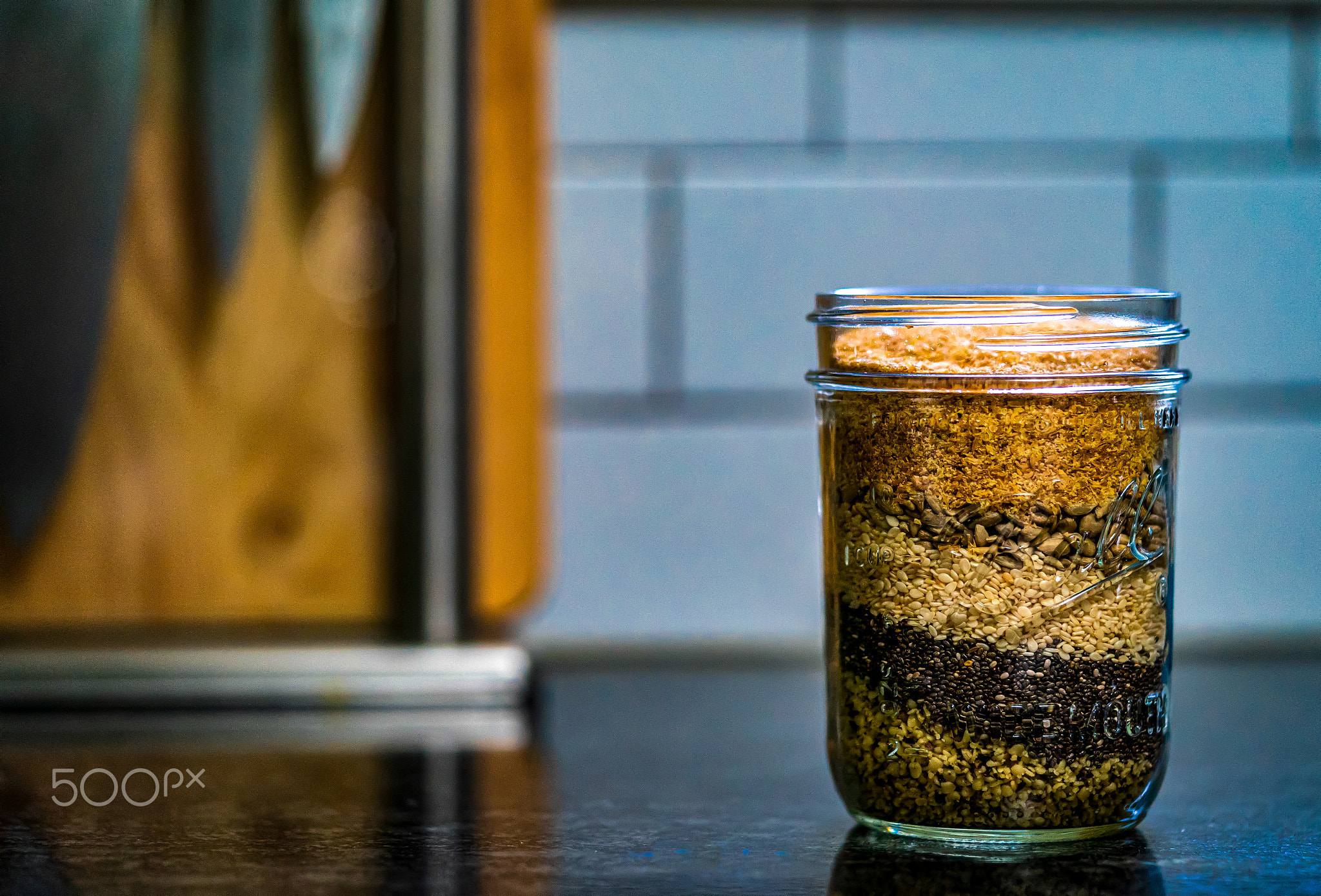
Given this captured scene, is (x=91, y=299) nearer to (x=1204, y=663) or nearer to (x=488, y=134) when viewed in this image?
(x=488, y=134)

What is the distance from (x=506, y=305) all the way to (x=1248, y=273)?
526mm

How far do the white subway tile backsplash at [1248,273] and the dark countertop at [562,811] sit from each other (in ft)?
1.00

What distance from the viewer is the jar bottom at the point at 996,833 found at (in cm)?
40

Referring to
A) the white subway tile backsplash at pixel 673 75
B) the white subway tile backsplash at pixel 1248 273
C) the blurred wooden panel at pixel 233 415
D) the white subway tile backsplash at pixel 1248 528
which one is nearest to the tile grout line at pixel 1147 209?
the white subway tile backsplash at pixel 1248 273

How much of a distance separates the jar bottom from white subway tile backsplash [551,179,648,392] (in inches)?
20.9

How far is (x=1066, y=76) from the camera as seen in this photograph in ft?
3.03

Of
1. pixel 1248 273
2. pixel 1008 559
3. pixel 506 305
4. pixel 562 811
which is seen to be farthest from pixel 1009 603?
pixel 1248 273

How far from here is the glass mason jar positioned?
390 mm

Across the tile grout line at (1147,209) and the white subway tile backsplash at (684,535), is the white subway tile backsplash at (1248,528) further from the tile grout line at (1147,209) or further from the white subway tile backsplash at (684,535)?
the white subway tile backsplash at (684,535)

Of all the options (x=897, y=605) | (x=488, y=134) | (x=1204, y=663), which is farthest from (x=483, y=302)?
(x=1204, y=663)

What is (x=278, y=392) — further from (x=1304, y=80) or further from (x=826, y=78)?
(x=1304, y=80)

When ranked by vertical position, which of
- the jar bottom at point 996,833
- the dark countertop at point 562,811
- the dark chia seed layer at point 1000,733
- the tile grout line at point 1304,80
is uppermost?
the tile grout line at point 1304,80

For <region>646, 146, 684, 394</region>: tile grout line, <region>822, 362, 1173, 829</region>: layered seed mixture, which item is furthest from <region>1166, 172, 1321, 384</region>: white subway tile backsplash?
<region>822, 362, 1173, 829</region>: layered seed mixture

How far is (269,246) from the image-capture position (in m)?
0.73
